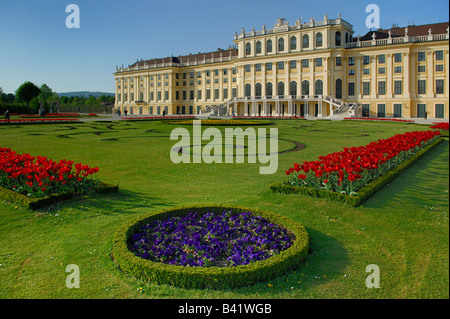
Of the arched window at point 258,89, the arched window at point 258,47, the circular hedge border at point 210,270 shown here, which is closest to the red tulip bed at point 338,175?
the circular hedge border at point 210,270

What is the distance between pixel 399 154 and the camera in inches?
526

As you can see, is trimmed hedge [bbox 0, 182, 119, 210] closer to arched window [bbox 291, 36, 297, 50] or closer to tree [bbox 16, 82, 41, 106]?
arched window [bbox 291, 36, 297, 50]

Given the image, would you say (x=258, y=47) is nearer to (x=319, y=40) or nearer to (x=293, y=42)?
(x=293, y=42)

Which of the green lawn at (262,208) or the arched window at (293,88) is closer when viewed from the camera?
the green lawn at (262,208)

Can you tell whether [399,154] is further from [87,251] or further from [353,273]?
[87,251]

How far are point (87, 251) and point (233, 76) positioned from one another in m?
70.4

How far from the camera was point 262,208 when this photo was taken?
8.49m

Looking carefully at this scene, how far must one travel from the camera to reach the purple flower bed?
5.73 meters

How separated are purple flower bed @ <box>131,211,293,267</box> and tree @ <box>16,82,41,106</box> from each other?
8087 centimetres

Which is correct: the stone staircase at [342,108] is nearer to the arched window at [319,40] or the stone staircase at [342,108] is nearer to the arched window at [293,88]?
the arched window at [293,88]

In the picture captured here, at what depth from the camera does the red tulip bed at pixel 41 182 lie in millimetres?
8680

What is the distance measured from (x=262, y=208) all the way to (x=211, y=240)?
2.46 m

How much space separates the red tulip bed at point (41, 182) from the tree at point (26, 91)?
76.1 meters

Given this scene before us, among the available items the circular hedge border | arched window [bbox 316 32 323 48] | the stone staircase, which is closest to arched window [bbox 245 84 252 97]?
arched window [bbox 316 32 323 48]
